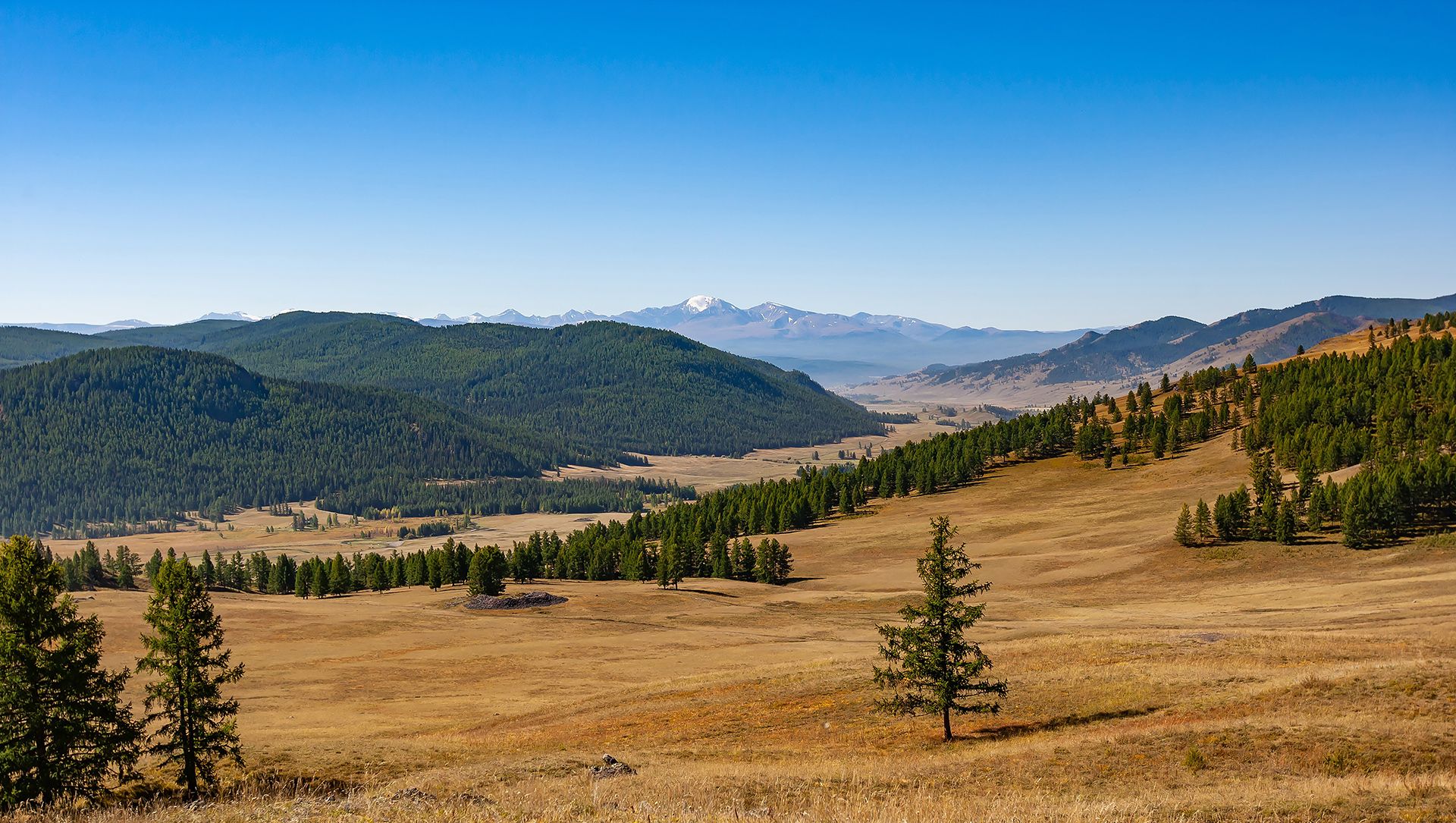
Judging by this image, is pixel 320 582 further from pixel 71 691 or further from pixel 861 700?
pixel 71 691

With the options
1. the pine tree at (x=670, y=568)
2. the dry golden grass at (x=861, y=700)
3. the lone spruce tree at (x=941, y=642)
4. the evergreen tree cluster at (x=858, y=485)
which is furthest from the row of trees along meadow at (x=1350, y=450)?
the lone spruce tree at (x=941, y=642)

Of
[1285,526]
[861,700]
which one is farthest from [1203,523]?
[861,700]

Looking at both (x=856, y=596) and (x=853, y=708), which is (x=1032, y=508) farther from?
(x=853, y=708)

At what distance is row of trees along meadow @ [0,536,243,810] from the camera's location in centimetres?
2772

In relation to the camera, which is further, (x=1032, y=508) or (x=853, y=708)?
(x=1032, y=508)

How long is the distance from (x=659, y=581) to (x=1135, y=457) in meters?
105

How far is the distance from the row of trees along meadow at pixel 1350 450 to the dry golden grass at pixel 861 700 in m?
5.61

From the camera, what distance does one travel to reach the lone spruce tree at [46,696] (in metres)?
27.6

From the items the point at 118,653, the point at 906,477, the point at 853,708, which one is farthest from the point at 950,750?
the point at 906,477

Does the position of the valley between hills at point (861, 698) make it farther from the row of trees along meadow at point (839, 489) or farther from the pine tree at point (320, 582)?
the row of trees along meadow at point (839, 489)

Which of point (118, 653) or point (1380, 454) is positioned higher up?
point (1380, 454)

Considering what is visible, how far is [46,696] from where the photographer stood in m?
28.5

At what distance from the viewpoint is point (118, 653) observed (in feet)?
248

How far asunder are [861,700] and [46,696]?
3461 centimetres
